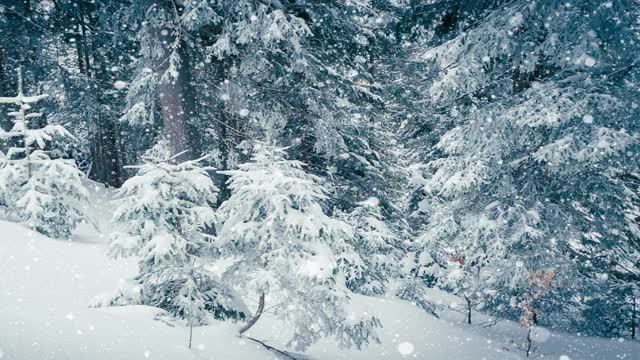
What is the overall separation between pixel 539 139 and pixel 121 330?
323 inches

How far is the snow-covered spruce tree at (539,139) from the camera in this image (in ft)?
22.9

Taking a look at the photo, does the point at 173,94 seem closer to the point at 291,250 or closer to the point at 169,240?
the point at 169,240

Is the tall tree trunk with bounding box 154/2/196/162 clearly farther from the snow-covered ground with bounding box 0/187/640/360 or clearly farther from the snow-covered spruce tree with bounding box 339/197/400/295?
the snow-covered spruce tree with bounding box 339/197/400/295

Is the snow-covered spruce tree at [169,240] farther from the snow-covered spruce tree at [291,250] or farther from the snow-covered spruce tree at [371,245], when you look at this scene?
the snow-covered spruce tree at [371,245]

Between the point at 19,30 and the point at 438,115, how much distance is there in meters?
11.7

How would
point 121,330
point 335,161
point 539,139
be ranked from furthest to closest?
point 335,161, point 539,139, point 121,330

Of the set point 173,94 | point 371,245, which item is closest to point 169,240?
point 173,94

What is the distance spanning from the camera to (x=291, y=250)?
14.1 ft

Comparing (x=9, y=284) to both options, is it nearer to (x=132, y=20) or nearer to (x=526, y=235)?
(x=132, y=20)

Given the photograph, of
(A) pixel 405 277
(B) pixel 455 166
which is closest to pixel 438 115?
(B) pixel 455 166

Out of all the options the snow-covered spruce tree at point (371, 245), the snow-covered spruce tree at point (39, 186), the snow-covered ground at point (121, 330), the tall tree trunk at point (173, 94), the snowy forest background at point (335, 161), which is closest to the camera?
the snow-covered ground at point (121, 330)

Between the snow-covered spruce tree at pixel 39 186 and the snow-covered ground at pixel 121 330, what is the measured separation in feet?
1.22

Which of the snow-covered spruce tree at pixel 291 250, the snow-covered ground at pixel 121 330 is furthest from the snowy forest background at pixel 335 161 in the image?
the snow-covered ground at pixel 121 330

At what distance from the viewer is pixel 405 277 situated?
12.2 m
